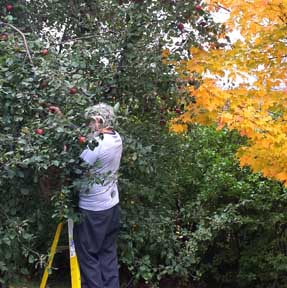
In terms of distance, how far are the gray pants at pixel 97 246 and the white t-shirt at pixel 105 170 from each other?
0.18 ft

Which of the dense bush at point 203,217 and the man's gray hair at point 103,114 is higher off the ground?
the man's gray hair at point 103,114

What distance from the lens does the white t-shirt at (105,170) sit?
329 centimetres

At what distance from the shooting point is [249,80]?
393 centimetres

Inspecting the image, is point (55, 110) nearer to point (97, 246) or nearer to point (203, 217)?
point (97, 246)

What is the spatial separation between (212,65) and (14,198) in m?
1.60

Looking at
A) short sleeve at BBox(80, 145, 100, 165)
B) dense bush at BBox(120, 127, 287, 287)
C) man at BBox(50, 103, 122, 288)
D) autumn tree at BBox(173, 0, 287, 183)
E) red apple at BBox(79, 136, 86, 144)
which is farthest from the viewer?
dense bush at BBox(120, 127, 287, 287)

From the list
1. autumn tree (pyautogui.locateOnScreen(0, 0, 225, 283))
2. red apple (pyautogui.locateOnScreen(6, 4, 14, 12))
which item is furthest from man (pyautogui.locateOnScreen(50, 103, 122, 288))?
red apple (pyautogui.locateOnScreen(6, 4, 14, 12))

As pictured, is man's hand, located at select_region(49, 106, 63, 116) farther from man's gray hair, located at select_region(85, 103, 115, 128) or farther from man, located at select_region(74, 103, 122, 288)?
man, located at select_region(74, 103, 122, 288)

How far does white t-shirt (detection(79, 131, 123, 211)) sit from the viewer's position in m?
3.29

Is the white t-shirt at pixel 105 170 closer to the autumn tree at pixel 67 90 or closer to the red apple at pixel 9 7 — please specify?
the autumn tree at pixel 67 90

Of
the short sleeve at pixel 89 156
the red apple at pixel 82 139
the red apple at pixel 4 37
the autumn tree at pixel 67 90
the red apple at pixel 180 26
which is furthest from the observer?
the red apple at pixel 180 26

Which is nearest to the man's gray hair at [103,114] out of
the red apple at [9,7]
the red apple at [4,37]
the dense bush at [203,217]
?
the dense bush at [203,217]

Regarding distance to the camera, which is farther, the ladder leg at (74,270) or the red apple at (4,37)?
the ladder leg at (74,270)

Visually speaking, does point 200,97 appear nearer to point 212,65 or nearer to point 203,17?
point 212,65
